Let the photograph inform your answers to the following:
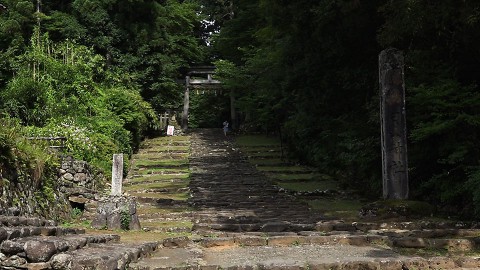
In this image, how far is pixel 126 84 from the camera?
82.7 feet

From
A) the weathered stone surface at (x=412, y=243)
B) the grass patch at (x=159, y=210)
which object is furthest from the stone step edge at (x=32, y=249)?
the grass patch at (x=159, y=210)

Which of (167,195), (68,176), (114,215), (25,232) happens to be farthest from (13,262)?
(167,195)

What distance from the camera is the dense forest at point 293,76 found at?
10.3 meters

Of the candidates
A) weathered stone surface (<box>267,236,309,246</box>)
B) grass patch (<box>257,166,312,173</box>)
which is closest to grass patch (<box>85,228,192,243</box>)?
weathered stone surface (<box>267,236,309,246</box>)

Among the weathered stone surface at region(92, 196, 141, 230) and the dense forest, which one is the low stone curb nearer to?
the dense forest

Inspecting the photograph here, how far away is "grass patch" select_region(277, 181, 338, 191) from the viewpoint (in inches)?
623

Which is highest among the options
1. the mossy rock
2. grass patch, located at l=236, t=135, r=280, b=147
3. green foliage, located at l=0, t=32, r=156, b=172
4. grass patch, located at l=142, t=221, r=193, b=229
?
green foliage, located at l=0, t=32, r=156, b=172

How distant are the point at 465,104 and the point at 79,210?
30.9ft

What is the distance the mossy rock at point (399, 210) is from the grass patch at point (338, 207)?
16.5 inches

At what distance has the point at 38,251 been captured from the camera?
436cm

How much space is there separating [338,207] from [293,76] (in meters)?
4.79

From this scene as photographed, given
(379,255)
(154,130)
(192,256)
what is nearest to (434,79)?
(379,255)

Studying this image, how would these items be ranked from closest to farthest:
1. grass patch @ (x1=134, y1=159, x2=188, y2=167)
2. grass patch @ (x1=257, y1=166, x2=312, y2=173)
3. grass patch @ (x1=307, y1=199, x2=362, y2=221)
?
grass patch @ (x1=307, y1=199, x2=362, y2=221)
grass patch @ (x1=257, y1=166, x2=312, y2=173)
grass patch @ (x1=134, y1=159, x2=188, y2=167)

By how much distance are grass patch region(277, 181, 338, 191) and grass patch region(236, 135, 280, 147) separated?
942 cm
